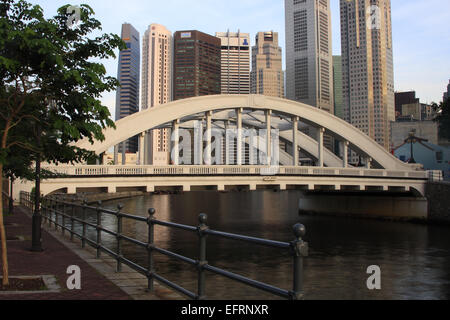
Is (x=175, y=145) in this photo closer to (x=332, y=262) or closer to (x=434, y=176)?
(x=332, y=262)

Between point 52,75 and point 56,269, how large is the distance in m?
3.81

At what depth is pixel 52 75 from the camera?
8633 millimetres

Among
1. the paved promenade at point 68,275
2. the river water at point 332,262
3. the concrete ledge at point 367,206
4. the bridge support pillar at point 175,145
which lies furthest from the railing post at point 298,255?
the concrete ledge at point 367,206

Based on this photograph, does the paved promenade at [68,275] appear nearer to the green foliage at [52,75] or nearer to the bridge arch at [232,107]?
the green foliage at [52,75]

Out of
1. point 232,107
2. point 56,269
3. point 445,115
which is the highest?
point 445,115

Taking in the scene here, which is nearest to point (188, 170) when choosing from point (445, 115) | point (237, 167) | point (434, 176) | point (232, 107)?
point (237, 167)

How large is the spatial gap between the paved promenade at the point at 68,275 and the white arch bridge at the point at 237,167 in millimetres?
8006

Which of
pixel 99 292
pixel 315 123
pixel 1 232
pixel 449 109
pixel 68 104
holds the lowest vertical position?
pixel 99 292

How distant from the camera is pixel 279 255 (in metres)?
23.3

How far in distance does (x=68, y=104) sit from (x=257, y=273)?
11595mm

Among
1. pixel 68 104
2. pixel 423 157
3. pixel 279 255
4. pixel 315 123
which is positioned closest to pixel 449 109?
pixel 423 157

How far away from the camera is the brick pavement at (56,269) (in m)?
6.50
